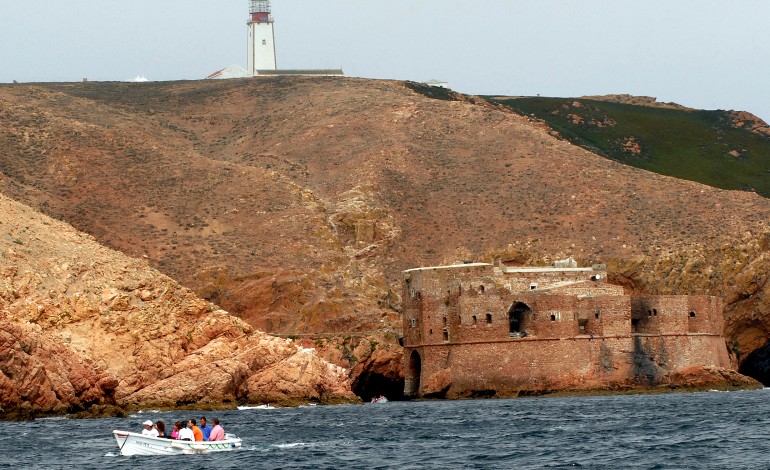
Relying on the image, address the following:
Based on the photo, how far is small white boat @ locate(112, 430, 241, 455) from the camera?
61.0 metres

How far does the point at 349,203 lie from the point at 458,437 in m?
53.2

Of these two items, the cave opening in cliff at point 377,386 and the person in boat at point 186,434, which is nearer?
the person in boat at point 186,434

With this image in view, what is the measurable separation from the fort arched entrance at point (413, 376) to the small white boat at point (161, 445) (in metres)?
36.8

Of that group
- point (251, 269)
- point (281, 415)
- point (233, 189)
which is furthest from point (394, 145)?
point (281, 415)

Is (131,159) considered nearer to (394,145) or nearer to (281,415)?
(394,145)

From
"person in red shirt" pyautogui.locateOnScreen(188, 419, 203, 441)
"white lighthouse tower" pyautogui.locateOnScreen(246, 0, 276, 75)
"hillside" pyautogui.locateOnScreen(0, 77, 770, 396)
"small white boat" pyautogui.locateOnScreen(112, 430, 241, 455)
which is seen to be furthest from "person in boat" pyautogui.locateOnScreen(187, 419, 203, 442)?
"white lighthouse tower" pyautogui.locateOnScreen(246, 0, 276, 75)

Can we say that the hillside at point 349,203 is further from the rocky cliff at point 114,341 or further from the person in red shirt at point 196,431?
the person in red shirt at point 196,431

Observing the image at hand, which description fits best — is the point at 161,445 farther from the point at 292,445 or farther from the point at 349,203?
the point at 349,203

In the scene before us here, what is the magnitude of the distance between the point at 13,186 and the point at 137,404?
40183 millimetres

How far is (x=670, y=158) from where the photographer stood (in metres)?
161

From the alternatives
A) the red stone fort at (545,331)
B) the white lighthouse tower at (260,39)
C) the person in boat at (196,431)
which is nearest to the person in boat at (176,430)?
the person in boat at (196,431)

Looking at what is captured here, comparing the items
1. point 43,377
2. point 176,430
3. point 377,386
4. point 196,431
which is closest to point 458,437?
point 196,431

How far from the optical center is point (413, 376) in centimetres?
9944

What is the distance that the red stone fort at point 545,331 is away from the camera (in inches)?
3681
